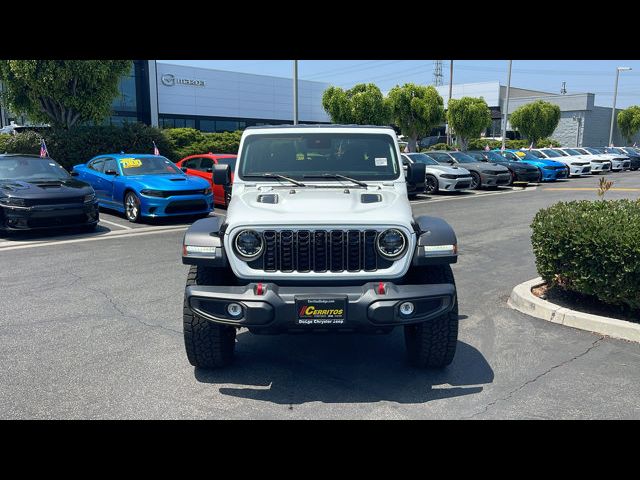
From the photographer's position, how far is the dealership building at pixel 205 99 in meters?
37.4

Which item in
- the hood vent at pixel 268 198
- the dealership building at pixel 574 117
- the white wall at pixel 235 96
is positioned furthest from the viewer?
the dealership building at pixel 574 117

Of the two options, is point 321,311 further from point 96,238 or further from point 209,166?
point 209,166

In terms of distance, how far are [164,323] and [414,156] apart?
53.4 ft

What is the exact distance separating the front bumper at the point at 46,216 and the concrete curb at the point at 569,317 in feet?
26.9

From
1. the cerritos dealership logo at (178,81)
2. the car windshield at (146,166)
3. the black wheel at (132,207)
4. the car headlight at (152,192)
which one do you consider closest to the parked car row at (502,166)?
the car windshield at (146,166)

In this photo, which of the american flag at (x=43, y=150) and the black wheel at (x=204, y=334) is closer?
the black wheel at (x=204, y=334)

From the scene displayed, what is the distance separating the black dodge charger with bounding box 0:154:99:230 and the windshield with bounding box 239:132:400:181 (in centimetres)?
663

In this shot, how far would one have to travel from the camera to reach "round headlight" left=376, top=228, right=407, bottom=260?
4.12 metres

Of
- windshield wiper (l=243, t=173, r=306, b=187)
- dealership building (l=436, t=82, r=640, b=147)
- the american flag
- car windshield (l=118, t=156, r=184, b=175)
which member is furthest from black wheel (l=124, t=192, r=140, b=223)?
dealership building (l=436, t=82, r=640, b=147)

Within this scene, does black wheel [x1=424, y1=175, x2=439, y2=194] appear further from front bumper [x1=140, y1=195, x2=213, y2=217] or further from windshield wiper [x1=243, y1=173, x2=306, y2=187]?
windshield wiper [x1=243, y1=173, x2=306, y2=187]

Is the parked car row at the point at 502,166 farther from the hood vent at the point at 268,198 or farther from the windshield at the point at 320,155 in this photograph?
the hood vent at the point at 268,198

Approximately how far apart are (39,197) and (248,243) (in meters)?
7.69

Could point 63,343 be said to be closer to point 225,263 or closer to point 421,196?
point 225,263
